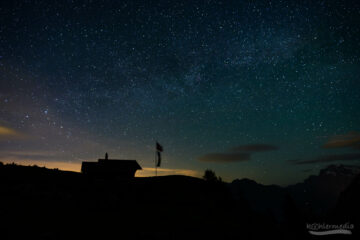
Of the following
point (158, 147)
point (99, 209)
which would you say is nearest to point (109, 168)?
point (158, 147)

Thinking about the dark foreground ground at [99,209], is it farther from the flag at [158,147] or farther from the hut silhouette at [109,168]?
the flag at [158,147]

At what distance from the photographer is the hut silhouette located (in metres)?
28.2

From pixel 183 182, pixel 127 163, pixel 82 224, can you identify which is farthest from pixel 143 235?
pixel 127 163

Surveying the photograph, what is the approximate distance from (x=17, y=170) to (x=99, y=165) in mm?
12949

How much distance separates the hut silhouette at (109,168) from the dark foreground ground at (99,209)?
6744 mm

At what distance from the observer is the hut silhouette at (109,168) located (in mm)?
28156

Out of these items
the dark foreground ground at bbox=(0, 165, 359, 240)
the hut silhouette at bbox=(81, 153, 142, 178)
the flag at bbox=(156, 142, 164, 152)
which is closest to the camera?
the dark foreground ground at bbox=(0, 165, 359, 240)

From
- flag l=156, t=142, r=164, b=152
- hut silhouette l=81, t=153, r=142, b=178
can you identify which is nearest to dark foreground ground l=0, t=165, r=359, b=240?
hut silhouette l=81, t=153, r=142, b=178

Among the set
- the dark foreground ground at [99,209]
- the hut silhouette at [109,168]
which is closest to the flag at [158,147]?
the hut silhouette at [109,168]

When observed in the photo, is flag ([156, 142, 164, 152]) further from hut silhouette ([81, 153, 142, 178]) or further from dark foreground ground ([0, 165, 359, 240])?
dark foreground ground ([0, 165, 359, 240])

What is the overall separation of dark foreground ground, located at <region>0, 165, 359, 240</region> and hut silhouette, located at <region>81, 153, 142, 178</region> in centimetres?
674

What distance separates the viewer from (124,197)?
1747 cm

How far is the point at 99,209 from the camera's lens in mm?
14047

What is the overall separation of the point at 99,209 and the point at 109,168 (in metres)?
15.2
